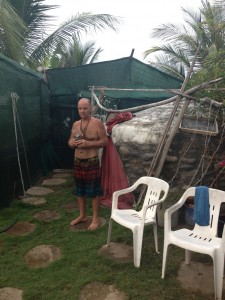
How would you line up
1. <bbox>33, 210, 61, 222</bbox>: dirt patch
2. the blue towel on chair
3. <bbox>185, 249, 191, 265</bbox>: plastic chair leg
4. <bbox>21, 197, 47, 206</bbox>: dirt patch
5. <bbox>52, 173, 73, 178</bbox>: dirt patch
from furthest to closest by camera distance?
<bbox>52, 173, 73, 178</bbox>: dirt patch, <bbox>21, 197, 47, 206</bbox>: dirt patch, <bbox>33, 210, 61, 222</bbox>: dirt patch, <bbox>185, 249, 191, 265</bbox>: plastic chair leg, the blue towel on chair

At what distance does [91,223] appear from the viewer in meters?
4.48

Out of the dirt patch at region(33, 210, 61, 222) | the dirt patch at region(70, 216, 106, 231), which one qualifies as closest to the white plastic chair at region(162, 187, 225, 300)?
the dirt patch at region(70, 216, 106, 231)

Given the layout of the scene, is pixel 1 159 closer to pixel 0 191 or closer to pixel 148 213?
pixel 0 191

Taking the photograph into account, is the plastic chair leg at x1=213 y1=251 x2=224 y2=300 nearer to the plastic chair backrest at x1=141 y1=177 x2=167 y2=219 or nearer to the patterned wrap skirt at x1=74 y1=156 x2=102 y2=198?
the plastic chair backrest at x1=141 y1=177 x2=167 y2=219

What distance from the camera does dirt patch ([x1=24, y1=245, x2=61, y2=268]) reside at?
341 centimetres

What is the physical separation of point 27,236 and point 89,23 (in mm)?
8133

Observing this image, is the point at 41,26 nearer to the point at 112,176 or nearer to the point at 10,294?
the point at 112,176

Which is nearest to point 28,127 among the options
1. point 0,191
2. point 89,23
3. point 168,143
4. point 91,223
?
point 0,191

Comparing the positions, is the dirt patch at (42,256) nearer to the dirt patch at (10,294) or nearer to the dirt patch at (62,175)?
the dirt patch at (10,294)

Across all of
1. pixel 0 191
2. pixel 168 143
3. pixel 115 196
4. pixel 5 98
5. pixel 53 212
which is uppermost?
pixel 5 98

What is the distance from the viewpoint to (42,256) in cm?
358

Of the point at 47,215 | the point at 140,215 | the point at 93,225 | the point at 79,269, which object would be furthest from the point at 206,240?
the point at 47,215

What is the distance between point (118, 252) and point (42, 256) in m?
0.91

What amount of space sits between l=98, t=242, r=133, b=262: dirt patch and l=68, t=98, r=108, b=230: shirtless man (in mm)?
594
